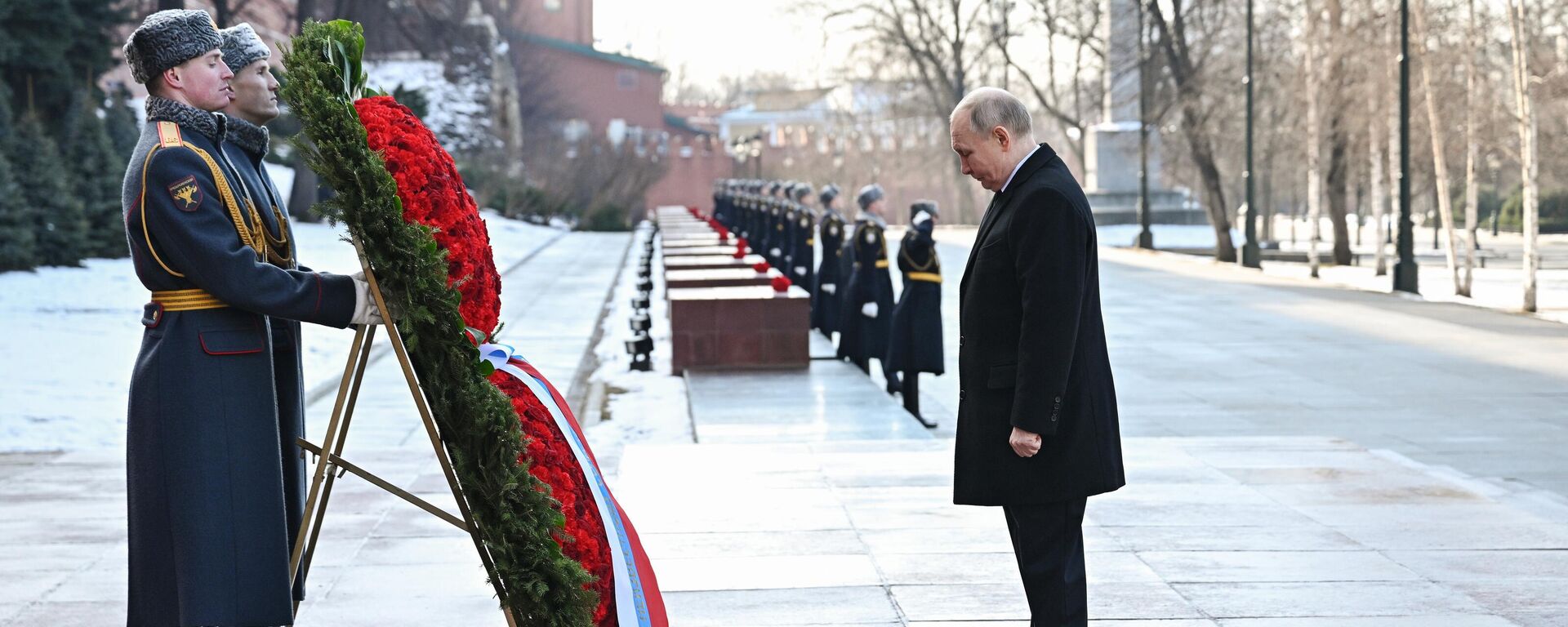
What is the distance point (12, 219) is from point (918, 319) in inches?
531

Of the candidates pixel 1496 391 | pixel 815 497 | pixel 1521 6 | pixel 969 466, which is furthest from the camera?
pixel 1521 6

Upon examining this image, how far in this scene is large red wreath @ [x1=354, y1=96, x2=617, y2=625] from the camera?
3.72 metres

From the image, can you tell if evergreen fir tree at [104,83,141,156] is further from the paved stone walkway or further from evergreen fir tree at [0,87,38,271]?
the paved stone walkway

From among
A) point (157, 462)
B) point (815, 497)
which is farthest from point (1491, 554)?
point (157, 462)

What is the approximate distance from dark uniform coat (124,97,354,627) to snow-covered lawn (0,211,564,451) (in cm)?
376

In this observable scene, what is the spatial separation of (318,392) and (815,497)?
259 inches

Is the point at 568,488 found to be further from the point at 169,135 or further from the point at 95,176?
the point at 95,176

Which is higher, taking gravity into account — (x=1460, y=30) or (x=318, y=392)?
(x=1460, y=30)

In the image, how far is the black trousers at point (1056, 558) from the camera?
428 cm

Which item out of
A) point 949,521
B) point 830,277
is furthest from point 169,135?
point 830,277

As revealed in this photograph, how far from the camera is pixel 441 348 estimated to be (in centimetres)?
366

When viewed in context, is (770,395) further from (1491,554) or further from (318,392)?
(1491,554)

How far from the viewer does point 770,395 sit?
446 inches

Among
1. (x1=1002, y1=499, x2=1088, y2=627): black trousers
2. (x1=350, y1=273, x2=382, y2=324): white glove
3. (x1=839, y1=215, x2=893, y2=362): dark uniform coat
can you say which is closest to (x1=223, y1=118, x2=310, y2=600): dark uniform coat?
(x1=350, y1=273, x2=382, y2=324): white glove
